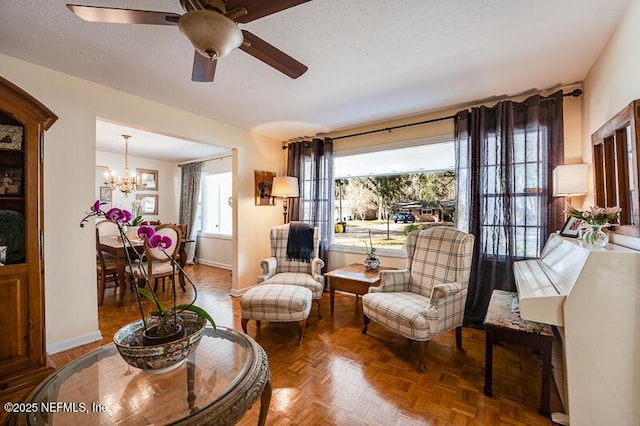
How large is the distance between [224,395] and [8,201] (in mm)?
2251

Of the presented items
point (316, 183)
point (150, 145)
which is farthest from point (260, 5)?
point (150, 145)

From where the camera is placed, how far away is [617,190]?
1739 mm

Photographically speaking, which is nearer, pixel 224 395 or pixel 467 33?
pixel 224 395

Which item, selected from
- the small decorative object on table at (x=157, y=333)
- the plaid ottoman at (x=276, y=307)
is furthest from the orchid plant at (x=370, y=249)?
the small decorative object on table at (x=157, y=333)

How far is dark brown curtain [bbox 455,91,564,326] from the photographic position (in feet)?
8.17

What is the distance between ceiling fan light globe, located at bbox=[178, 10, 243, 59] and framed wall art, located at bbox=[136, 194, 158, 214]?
549cm

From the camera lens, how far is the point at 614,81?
1.78 m

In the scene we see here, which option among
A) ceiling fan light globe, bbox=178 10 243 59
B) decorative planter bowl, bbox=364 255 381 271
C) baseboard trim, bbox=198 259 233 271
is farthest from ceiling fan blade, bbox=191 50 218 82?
baseboard trim, bbox=198 259 233 271

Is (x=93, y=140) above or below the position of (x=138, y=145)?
below

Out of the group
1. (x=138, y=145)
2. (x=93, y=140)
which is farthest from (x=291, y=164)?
(x=138, y=145)

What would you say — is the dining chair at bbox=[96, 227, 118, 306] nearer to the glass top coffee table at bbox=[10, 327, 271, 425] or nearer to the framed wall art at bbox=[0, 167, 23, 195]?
the framed wall art at bbox=[0, 167, 23, 195]

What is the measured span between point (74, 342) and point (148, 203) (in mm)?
3947

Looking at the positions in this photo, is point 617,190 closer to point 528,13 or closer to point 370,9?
point 528,13

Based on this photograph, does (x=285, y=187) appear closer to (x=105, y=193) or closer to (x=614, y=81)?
(x=614, y=81)
